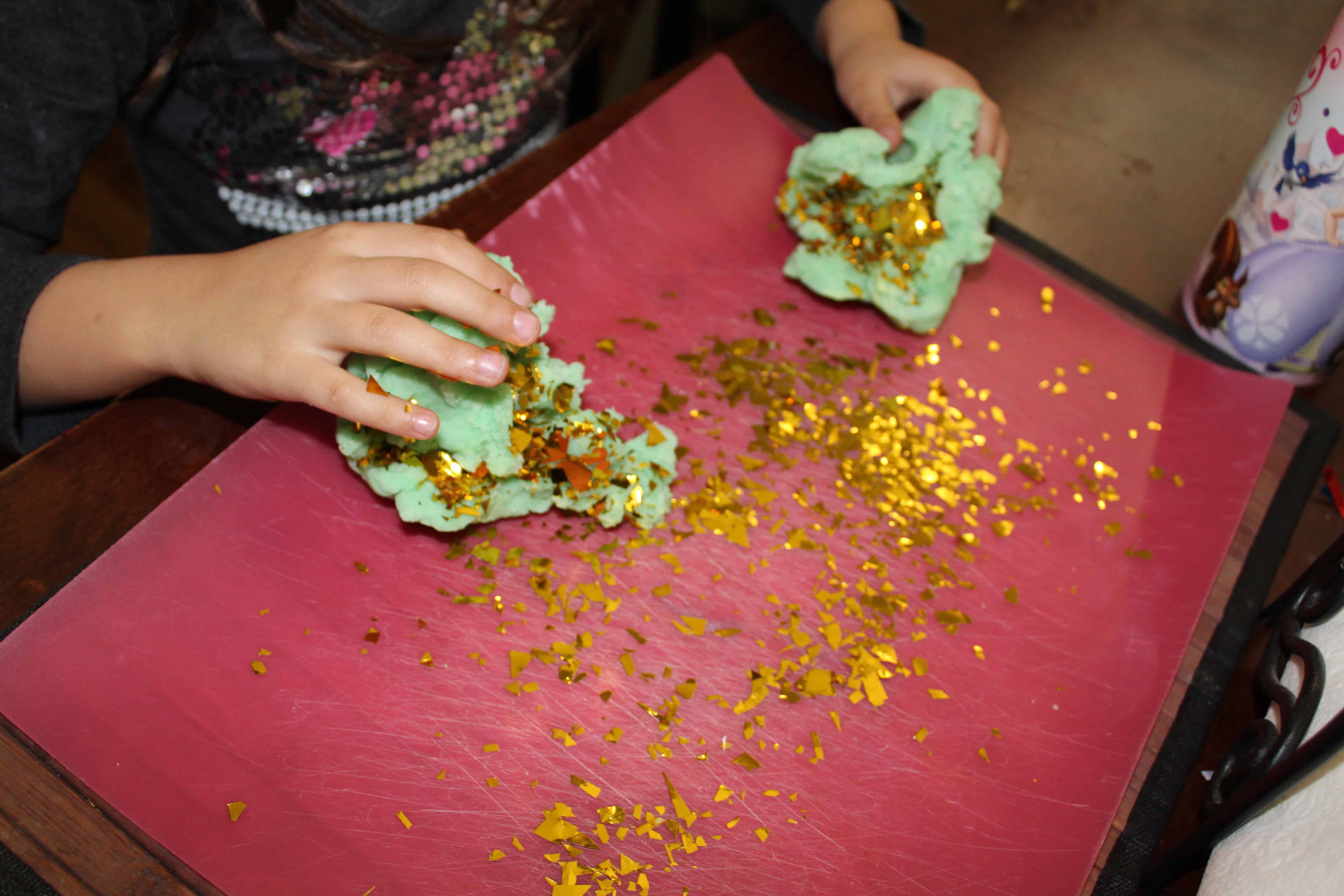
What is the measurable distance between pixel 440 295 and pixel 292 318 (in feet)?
0.32

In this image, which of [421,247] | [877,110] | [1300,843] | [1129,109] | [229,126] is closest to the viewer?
[1300,843]

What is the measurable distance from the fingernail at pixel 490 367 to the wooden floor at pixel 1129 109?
0.69 metres

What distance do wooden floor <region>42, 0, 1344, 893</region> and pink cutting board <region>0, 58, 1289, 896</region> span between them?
1.02 ft

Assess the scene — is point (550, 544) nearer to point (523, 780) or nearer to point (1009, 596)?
point (523, 780)

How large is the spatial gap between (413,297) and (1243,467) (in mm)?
683

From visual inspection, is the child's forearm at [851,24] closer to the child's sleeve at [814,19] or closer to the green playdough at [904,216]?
the child's sleeve at [814,19]

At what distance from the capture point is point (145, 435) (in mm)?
547

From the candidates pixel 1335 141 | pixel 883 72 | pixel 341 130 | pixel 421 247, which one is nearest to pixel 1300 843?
pixel 1335 141

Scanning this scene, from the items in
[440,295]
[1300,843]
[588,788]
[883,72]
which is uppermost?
[883,72]

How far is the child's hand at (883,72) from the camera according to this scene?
77 cm

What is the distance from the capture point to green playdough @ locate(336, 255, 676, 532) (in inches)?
20.6

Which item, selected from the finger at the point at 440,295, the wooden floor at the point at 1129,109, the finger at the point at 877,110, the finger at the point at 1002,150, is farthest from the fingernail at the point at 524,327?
the wooden floor at the point at 1129,109

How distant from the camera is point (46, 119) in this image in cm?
56

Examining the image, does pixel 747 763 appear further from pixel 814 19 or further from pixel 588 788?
pixel 814 19
